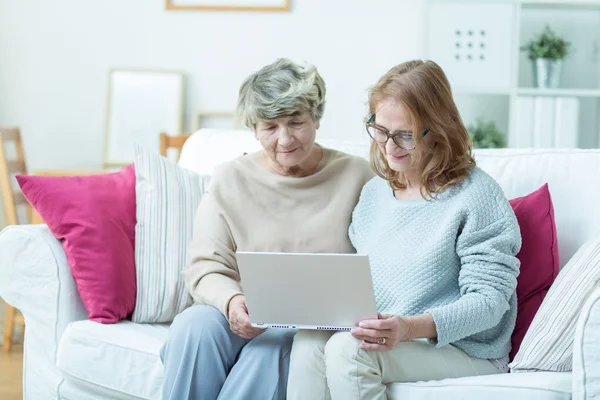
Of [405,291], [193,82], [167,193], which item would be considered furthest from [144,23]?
[405,291]

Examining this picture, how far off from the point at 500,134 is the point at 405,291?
2.21 metres

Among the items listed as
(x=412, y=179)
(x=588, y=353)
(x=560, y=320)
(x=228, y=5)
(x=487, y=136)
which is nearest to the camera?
(x=588, y=353)


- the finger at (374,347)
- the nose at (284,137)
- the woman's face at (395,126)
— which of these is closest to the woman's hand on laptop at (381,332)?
the finger at (374,347)

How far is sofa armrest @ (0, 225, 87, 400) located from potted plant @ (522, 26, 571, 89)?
2492mm

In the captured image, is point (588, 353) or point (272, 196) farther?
point (272, 196)

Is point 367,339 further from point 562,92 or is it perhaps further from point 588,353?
point 562,92

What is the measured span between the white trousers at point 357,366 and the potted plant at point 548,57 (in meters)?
2.41

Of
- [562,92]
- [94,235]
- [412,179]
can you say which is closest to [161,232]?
[94,235]

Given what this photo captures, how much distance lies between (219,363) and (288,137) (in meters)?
0.55

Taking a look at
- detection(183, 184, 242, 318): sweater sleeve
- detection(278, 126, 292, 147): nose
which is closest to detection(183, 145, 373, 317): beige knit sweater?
detection(183, 184, 242, 318): sweater sleeve

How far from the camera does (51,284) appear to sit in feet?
7.20

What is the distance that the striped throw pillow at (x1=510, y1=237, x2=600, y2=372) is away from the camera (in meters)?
1.71

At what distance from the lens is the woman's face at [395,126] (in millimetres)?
1848

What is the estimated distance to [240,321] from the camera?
1.84 m
